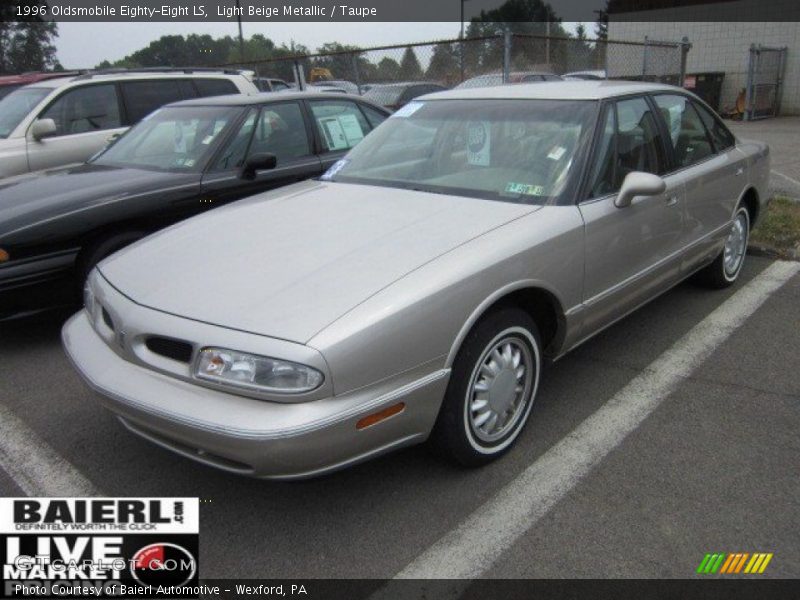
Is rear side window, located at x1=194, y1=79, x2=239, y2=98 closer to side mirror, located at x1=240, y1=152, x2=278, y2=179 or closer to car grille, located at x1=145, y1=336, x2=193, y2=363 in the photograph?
side mirror, located at x1=240, y1=152, x2=278, y2=179

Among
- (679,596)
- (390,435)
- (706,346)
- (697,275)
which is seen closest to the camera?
(679,596)

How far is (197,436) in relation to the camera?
2.28 m

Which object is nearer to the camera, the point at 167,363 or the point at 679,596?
the point at 679,596

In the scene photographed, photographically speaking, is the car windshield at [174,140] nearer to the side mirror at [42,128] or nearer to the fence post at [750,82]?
the side mirror at [42,128]

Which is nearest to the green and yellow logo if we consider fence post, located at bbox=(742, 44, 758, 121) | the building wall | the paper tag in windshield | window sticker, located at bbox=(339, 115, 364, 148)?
the paper tag in windshield

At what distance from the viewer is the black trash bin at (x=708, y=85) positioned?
2006cm

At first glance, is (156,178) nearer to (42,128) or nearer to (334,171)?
(334,171)

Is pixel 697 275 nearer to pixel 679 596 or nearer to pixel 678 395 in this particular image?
pixel 678 395

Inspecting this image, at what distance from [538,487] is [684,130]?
8.50ft

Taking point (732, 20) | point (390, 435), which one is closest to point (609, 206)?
point (390, 435)

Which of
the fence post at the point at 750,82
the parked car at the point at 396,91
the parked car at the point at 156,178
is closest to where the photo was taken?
A: the parked car at the point at 156,178

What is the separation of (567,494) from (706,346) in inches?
72.5

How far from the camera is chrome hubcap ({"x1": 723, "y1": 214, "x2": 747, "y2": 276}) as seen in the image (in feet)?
15.9

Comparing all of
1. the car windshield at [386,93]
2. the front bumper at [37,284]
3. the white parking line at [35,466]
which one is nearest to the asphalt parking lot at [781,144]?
the car windshield at [386,93]
